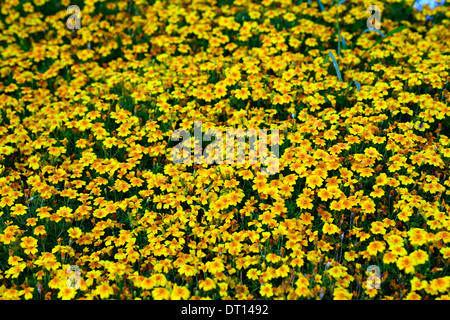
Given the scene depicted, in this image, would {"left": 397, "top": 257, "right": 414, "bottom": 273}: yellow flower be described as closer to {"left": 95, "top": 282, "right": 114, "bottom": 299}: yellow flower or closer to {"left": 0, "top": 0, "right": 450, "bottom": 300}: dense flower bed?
{"left": 0, "top": 0, "right": 450, "bottom": 300}: dense flower bed

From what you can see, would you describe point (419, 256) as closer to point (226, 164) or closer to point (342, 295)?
point (342, 295)

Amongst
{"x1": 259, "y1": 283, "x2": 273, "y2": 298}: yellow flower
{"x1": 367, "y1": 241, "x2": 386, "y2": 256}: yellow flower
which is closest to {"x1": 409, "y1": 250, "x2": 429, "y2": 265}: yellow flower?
{"x1": 367, "y1": 241, "x2": 386, "y2": 256}: yellow flower

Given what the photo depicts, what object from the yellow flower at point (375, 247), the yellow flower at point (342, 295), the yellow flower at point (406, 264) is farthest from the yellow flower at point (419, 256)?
the yellow flower at point (342, 295)

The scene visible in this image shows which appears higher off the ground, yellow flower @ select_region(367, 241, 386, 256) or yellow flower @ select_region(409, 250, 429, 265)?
yellow flower @ select_region(367, 241, 386, 256)

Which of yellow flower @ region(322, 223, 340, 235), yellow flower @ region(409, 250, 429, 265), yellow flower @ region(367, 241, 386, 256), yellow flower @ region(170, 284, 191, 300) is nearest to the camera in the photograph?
yellow flower @ region(170, 284, 191, 300)

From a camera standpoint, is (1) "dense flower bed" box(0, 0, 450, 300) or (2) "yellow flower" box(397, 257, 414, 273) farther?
(1) "dense flower bed" box(0, 0, 450, 300)

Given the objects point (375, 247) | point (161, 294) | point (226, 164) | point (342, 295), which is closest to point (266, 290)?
point (342, 295)
